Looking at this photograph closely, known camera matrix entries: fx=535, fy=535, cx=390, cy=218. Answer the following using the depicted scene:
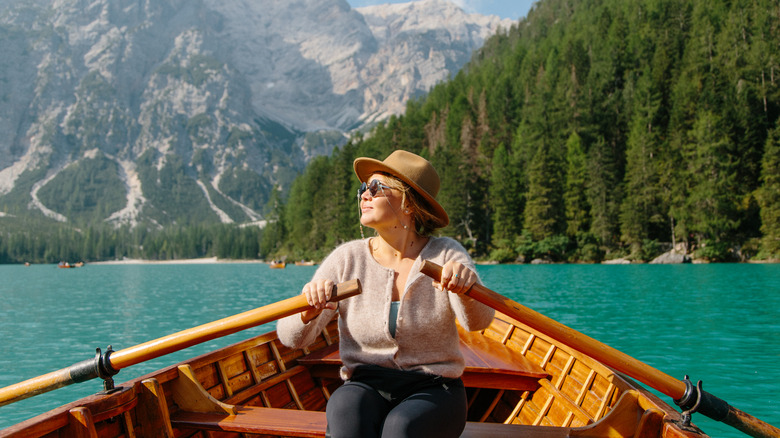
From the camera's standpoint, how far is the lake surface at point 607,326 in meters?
10.1

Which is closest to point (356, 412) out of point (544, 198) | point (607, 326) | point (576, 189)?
point (607, 326)

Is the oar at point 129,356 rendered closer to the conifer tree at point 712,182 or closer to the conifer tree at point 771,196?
the conifer tree at point 771,196

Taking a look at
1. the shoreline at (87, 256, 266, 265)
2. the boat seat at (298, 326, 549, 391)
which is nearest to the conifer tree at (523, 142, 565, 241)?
the boat seat at (298, 326, 549, 391)

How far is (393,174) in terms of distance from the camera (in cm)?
319

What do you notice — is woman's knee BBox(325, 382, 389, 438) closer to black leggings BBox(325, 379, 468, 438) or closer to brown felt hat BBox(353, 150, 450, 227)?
black leggings BBox(325, 379, 468, 438)

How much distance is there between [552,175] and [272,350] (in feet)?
195

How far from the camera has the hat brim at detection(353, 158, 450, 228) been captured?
3104 millimetres

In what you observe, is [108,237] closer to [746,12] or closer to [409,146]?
[409,146]

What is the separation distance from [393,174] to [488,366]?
3.09m

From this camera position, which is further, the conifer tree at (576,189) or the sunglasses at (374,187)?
the conifer tree at (576,189)

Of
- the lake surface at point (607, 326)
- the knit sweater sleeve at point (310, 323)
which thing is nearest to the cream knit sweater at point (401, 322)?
the knit sweater sleeve at point (310, 323)

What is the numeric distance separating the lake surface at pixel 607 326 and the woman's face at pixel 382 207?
6975 mm

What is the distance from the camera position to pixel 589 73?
73500 mm

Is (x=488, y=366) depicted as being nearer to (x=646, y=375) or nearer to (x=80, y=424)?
(x=646, y=375)
